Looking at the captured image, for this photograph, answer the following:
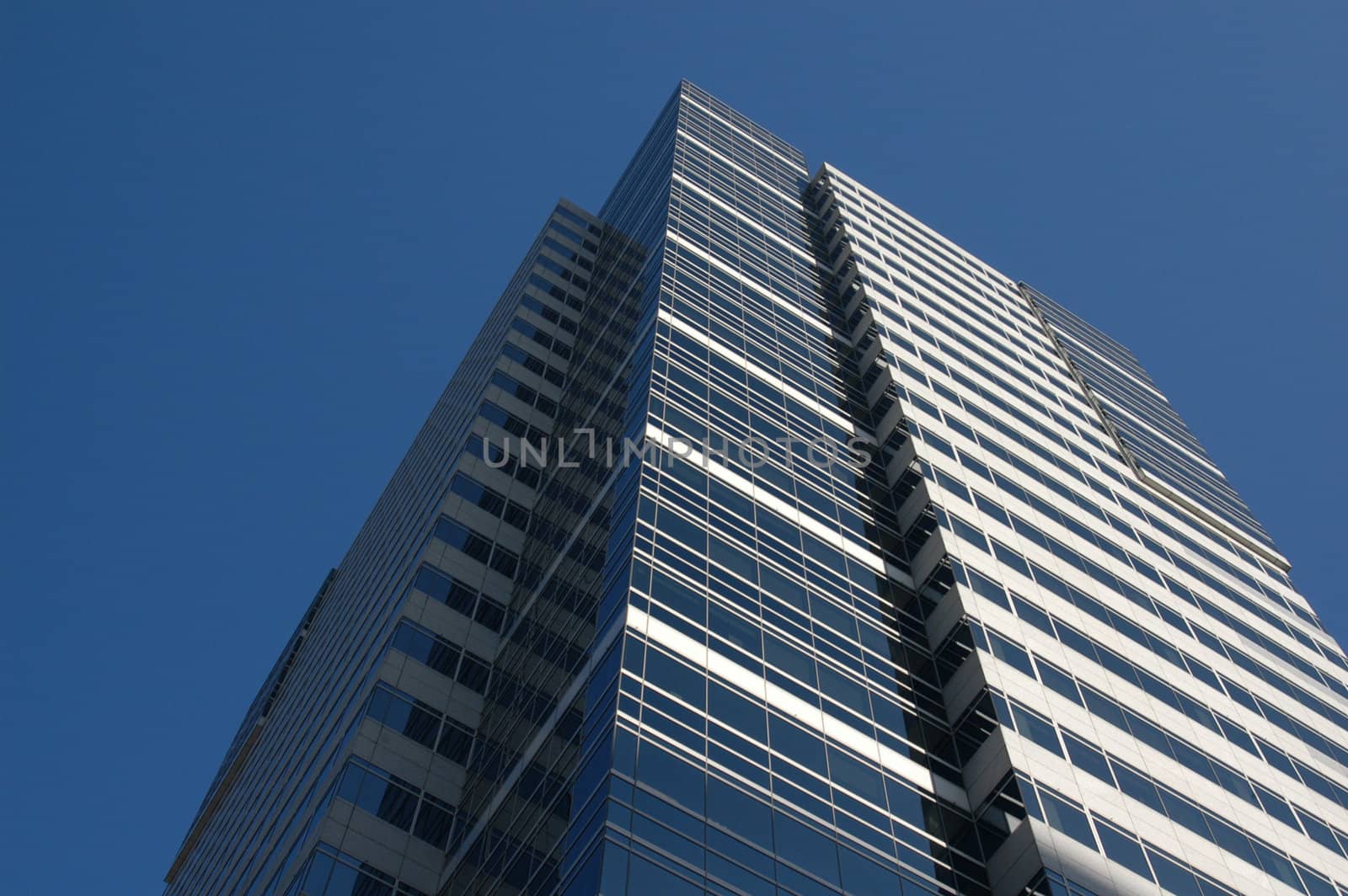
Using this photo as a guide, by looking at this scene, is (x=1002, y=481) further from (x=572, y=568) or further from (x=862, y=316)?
(x=572, y=568)

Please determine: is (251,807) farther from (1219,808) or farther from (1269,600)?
(1269,600)

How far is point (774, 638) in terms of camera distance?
34.7 m

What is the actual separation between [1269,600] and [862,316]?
23755 mm

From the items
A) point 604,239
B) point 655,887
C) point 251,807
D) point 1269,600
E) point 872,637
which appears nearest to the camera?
point 655,887

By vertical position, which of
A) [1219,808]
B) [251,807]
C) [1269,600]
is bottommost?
[251,807]

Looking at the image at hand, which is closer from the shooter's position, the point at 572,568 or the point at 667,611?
the point at 667,611

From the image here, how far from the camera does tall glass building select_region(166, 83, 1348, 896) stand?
30.6 metres

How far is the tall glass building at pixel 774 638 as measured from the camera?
30562 mm

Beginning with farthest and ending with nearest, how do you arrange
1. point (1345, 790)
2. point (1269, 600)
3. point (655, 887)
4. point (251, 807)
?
point (1269, 600), point (251, 807), point (1345, 790), point (655, 887)

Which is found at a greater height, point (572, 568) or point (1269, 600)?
point (1269, 600)

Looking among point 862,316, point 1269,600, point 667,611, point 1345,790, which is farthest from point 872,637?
point 1269,600

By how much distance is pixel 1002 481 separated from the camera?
52.6 metres

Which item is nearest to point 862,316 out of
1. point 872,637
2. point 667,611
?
point 872,637

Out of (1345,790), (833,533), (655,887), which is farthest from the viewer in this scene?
(1345,790)
